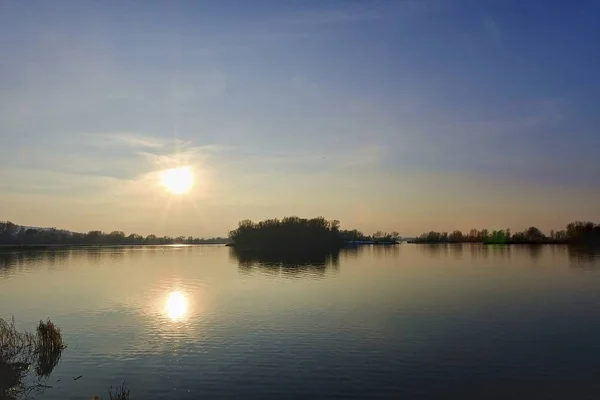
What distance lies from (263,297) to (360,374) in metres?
32.5

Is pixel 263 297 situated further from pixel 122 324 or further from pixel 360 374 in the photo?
pixel 360 374

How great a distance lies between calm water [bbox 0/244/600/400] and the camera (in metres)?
24.4

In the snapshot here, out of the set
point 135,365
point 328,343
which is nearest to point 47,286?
point 135,365

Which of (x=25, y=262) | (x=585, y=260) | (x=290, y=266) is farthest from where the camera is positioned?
(x=25, y=262)

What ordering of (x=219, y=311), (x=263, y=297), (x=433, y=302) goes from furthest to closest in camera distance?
1. (x=263, y=297)
2. (x=433, y=302)
3. (x=219, y=311)

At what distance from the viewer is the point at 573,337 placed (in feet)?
112

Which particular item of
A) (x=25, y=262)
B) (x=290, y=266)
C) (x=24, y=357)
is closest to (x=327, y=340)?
(x=24, y=357)

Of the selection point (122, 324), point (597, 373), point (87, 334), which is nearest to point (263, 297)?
point (122, 324)

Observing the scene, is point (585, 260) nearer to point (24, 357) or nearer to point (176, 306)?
point (176, 306)

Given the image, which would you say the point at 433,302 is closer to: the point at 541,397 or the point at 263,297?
the point at 263,297

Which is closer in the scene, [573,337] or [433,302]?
[573,337]

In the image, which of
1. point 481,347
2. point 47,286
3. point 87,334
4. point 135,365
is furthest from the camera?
point 47,286

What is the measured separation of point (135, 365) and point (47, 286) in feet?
169

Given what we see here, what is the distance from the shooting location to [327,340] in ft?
111
